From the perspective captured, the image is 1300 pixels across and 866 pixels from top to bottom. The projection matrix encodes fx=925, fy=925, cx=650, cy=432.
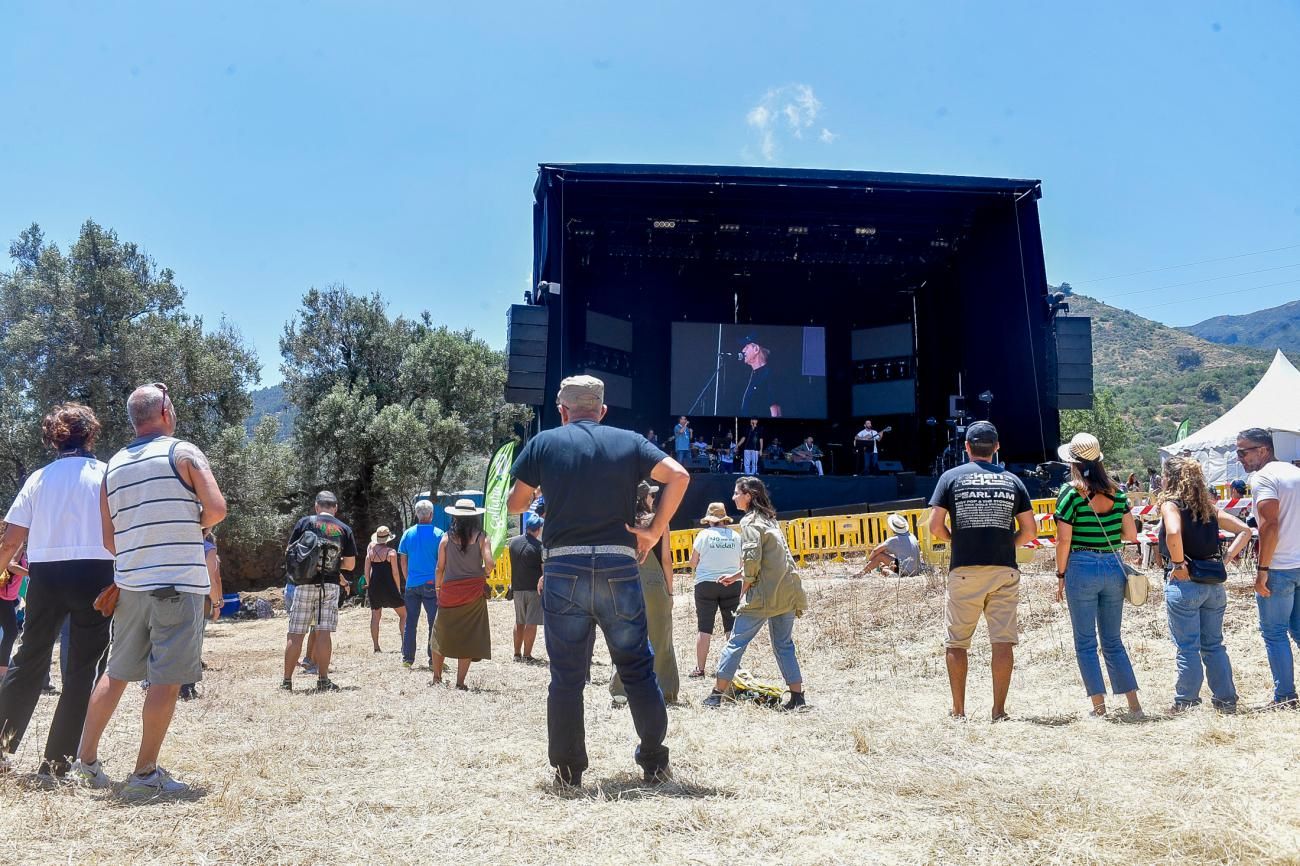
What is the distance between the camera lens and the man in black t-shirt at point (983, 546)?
14.9ft

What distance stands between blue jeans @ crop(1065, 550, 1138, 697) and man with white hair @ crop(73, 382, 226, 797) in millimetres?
4023

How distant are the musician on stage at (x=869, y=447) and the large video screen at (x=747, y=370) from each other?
121 centimetres

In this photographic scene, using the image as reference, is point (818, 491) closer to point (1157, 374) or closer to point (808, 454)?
point (808, 454)

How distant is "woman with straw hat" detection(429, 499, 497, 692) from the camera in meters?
6.40

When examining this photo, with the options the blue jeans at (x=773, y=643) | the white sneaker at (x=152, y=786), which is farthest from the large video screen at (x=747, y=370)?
the white sneaker at (x=152, y=786)

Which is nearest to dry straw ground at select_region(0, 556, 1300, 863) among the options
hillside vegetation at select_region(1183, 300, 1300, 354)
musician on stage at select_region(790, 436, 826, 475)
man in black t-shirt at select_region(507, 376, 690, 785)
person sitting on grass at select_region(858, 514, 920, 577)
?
man in black t-shirt at select_region(507, 376, 690, 785)

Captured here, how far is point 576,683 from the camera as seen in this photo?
3270 mm

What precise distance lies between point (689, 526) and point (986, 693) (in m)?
12.2

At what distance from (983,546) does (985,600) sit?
0.30 m

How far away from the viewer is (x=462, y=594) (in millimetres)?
6500

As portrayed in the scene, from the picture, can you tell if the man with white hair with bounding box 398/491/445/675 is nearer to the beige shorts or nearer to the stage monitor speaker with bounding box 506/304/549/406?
the beige shorts

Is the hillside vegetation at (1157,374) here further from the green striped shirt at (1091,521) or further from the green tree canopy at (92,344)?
the green striped shirt at (1091,521)

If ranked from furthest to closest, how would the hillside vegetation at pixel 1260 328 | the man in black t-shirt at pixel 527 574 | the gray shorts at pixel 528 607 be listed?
the hillside vegetation at pixel 1260 328, the gray shorts at pixel 528 607, the man in black t-shirt at pixel 527 574

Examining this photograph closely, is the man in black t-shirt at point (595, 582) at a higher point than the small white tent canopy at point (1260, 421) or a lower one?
lower
